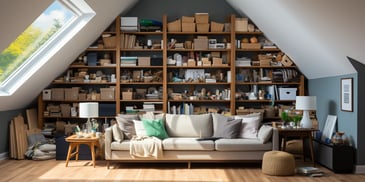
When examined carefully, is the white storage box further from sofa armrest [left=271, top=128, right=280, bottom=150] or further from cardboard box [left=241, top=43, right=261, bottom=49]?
sofa armrest [left=271, top=128, right=280, bottom=150]

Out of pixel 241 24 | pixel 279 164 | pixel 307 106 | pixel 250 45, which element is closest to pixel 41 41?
pixel 241 24

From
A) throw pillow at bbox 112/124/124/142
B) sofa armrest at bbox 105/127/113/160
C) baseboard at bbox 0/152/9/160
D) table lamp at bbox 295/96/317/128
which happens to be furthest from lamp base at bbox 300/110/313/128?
baseboard at bbox 0/152/9/160

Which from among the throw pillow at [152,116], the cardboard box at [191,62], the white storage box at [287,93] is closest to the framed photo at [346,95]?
the white storage box at [287,93]

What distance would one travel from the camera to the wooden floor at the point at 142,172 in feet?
22.5

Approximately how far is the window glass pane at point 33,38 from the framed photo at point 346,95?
4.45 m

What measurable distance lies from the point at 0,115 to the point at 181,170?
3.31m

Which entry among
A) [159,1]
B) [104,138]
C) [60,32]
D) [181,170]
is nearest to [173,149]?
[181,170]

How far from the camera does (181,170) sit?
7.59 m

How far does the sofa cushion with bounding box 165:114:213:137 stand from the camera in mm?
8359

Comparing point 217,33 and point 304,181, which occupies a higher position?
point 217,33

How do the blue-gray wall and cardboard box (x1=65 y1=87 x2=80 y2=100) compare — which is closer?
the blue-gray wall

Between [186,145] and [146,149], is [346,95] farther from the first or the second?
[146,149]

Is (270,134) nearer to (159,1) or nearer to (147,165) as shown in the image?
(147,165)

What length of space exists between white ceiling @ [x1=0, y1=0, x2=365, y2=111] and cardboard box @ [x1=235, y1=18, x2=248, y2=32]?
23cm
